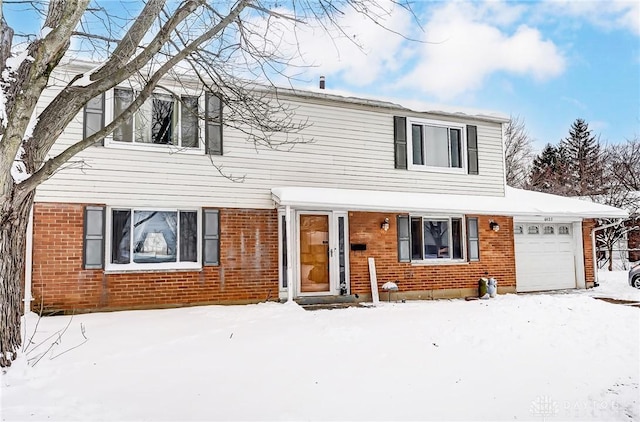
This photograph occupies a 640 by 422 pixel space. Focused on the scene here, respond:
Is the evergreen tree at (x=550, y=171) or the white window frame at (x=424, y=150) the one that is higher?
the evergreen tree at (x=550, y=171)

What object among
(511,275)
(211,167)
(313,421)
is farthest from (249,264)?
(511,275)

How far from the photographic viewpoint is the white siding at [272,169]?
334 inches

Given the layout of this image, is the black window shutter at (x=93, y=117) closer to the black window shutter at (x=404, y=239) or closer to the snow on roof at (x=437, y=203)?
the snow on roof at (x=437, y=203)

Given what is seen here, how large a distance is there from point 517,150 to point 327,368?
2837cm

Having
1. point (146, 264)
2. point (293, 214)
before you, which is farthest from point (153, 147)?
point (293, 214)

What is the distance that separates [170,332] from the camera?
6422 millimetres

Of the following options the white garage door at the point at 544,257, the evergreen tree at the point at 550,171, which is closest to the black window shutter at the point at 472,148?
the white garage door at the point at 544,257

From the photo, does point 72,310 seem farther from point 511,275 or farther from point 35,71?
point 511,275

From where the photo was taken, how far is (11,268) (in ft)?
15.1

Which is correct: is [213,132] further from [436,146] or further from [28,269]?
[436,146]

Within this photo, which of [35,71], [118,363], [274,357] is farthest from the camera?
[274,357]

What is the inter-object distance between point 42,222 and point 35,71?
488 cm

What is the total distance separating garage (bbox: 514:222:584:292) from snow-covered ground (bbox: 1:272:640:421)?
4365mm

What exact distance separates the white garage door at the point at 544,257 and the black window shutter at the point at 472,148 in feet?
6.70
